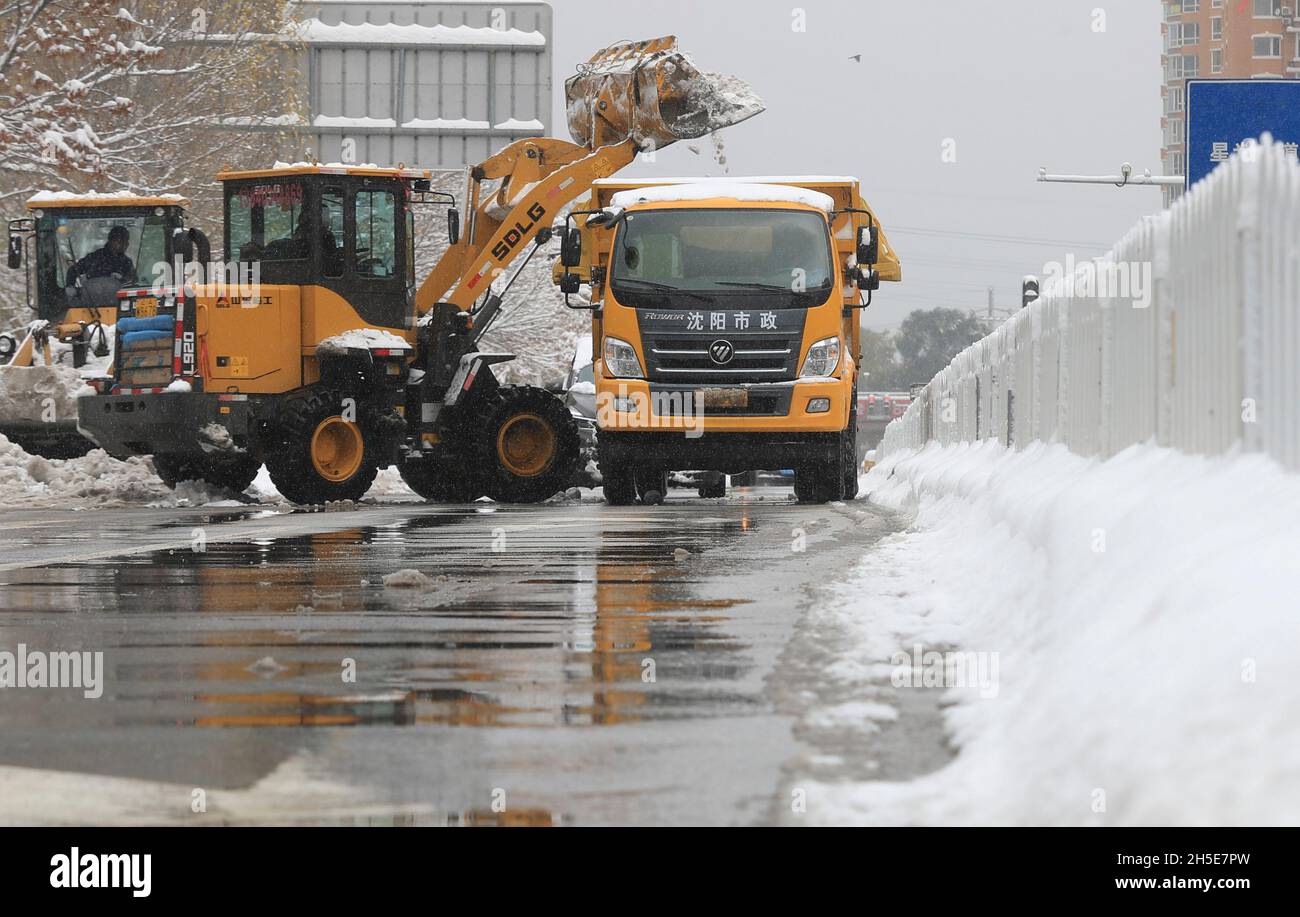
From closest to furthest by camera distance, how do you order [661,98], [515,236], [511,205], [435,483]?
[661,98] < [515,236] < [511,205] < [435,483]

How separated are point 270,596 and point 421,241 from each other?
45.2 meters

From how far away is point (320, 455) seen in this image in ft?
70.1

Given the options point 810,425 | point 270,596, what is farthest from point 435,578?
point 810,425

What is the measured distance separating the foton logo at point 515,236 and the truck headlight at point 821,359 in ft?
14.3

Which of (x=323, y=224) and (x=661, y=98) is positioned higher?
(x=661, y=98)

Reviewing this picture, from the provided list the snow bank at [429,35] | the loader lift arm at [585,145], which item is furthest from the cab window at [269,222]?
the snow bank at [429,35]

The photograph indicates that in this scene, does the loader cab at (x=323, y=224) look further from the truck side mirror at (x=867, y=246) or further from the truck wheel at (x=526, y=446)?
the truck side mirror at (x=867, y=246)

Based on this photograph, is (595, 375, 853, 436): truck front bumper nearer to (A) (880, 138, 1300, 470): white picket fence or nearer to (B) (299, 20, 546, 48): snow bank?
(A) (880, 138, 1300, 470): white picket fence

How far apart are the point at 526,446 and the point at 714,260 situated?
380cm

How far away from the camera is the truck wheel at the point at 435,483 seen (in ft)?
76.7

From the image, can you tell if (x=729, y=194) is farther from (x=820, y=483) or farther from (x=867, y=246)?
(x=820, y=483)

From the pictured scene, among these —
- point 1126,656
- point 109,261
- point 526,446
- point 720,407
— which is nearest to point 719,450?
point 720,407

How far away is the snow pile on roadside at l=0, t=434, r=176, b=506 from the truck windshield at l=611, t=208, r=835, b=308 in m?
6.27
